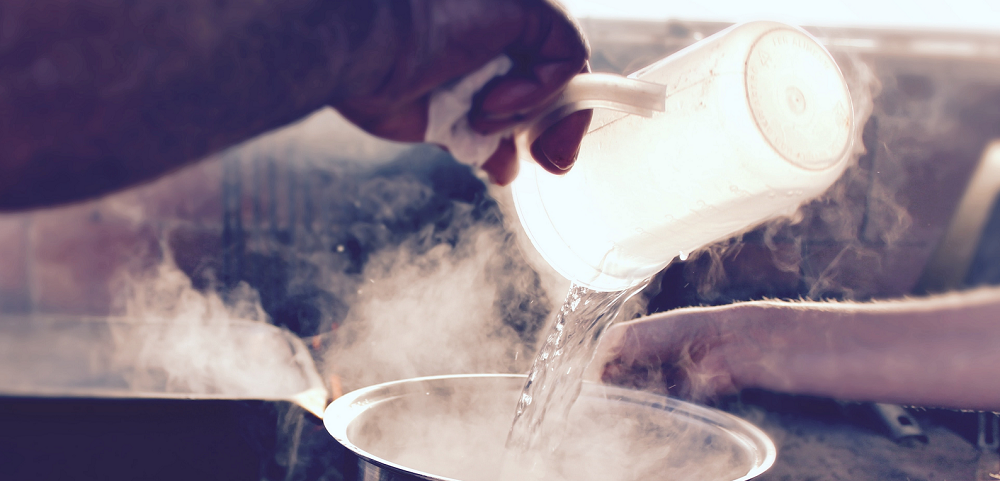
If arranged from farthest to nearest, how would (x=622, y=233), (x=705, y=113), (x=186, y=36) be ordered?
(x=622, y=233) → (x=705, y=113) → (x=186, y=36)

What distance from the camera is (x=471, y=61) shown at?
547 millimetres

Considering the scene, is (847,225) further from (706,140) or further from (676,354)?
(706,140)

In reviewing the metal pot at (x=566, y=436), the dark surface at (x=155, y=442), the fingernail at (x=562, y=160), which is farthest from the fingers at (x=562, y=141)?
the dark surface at (x=155, y=442)

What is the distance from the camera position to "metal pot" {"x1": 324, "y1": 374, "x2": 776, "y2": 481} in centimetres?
87

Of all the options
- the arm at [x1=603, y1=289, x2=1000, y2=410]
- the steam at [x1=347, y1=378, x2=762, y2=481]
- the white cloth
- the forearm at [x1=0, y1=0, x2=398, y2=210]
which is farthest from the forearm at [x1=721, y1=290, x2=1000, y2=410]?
the forearm at [x1=0, y1=0, x2=398, y2=210]

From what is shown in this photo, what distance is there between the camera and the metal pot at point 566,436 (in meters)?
0.87

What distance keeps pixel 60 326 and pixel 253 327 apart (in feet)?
3.10

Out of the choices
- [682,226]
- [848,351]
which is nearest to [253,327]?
[682,226]

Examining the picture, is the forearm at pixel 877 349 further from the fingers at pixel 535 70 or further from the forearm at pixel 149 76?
the forearm at pixel 149 76

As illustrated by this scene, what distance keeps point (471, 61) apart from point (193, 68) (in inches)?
9.7

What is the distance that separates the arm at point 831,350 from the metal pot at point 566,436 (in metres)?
0.27

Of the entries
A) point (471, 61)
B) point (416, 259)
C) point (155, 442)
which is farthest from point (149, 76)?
point (416, 259)

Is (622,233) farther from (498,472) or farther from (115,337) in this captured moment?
(115,337)

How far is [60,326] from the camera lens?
2.12 metres
